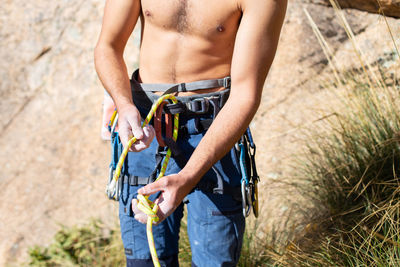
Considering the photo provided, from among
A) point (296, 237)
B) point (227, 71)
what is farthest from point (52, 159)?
point (227, 71)

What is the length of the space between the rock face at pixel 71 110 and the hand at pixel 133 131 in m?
1.69

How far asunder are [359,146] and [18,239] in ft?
10.1

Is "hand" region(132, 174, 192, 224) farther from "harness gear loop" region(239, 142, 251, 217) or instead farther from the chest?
the chest

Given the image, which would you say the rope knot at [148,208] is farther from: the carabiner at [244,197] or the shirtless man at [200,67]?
the carabiner at [244,197]

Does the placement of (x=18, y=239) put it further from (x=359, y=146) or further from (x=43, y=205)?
(x=359, y=146)

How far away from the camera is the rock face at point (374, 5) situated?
3.72 m

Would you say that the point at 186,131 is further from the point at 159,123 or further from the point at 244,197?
the point at 244,197

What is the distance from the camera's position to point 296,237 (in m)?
2.81

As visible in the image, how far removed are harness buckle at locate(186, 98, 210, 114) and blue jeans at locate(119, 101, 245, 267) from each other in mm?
44

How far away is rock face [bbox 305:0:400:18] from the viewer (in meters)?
3.72

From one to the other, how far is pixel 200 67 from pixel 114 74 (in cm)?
37

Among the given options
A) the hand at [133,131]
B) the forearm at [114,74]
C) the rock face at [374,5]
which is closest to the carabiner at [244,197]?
the hand at [133,131]

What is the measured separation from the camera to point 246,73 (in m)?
1.83

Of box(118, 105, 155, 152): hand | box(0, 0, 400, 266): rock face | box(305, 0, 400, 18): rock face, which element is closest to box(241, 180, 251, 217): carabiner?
box(118, 105, 155, 152): hand
